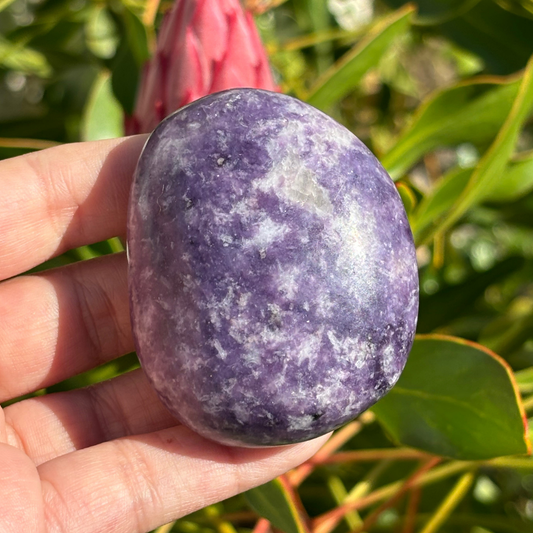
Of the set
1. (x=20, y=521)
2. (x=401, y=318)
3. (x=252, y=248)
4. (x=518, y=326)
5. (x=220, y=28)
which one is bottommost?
(x=518, y=326)

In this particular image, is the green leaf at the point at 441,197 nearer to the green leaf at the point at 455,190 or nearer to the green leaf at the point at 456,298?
the green leaf at the point at 455,190

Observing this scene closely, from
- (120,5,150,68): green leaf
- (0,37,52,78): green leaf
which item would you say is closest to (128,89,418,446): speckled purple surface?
(120,5,150,68): green leaf

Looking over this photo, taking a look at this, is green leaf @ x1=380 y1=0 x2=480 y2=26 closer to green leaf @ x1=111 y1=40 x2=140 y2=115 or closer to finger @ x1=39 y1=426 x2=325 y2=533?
green leaf @ x1=111 y1=40 x2=140 y2=115

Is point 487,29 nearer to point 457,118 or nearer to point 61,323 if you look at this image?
point 457,118

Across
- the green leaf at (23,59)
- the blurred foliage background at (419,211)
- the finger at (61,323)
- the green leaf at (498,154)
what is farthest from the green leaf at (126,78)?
the green leaf at (498,154)

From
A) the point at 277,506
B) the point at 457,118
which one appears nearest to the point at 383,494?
the point at 277,506

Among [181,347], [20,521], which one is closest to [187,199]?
[181,347]

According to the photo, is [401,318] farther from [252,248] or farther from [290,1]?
[290,1]
